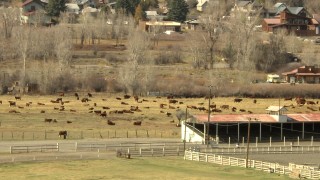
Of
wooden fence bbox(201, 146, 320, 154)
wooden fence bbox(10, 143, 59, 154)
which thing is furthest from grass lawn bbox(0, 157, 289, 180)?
wooden fence bbox(201, 146, 320, 154)

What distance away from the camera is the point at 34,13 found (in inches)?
6029

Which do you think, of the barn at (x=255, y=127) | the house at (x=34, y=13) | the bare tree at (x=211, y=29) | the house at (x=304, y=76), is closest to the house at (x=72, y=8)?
the house at (x=34, y=13)

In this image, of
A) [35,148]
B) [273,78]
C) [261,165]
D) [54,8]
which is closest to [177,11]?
[54,8]

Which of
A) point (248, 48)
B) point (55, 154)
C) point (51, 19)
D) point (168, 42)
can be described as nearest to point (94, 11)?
point (51, 19)

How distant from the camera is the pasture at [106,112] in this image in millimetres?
79750

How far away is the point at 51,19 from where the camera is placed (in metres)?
154

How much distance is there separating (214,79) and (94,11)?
4949cm

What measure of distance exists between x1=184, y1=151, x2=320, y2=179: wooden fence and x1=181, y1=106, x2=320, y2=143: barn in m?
7.59

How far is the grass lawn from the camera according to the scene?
56.2 metres

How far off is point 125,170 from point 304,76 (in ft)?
229

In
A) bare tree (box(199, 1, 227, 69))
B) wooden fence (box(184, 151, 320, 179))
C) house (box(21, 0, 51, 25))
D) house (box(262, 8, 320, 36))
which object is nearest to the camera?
wooden fence (box(184, 151, 320, 179))

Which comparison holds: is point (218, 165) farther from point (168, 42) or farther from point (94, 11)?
point (94, 11)

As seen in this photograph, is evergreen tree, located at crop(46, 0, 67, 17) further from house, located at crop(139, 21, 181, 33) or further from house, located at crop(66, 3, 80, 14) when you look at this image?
house, located at crop(139, 21, 181, 33)

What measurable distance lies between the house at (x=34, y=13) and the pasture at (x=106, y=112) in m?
41.5
